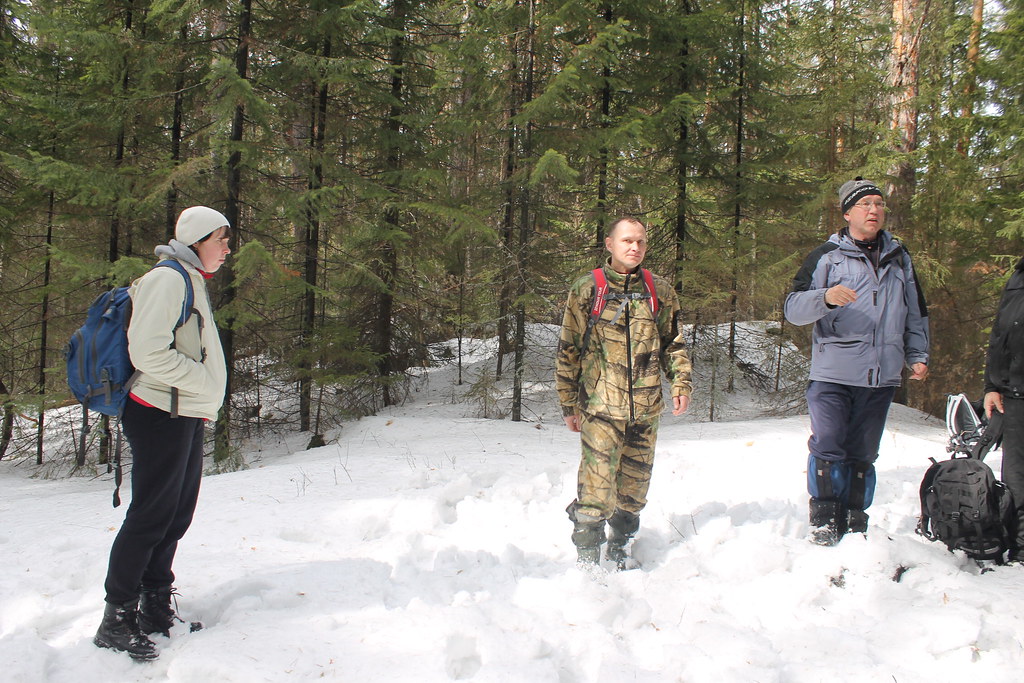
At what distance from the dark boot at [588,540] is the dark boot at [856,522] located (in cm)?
162

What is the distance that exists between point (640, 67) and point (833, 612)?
10438 millimetres

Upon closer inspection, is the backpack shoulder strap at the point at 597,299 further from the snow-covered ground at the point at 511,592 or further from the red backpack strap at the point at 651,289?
the snow-covered ground at the point at 511,592


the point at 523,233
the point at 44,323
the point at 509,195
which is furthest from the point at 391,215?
the point at 44,323

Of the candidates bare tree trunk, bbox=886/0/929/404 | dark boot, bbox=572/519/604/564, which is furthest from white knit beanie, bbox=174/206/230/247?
bare tree trunk, bbox=886/0/929/404

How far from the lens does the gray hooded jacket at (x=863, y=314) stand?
3.68 m

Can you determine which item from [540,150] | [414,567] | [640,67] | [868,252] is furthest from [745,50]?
[414,567]

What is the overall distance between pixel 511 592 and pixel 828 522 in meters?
2.08

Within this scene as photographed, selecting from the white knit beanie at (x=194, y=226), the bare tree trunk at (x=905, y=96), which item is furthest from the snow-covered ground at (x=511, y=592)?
the bare tree trunk at (x=905, y=96)

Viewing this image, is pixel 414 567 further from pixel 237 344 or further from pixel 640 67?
pixel 640 67

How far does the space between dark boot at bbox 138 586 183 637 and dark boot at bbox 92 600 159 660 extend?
0.13 metres

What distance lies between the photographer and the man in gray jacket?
3697 millimetres

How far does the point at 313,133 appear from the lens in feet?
36.7

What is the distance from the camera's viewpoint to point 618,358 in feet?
12.1

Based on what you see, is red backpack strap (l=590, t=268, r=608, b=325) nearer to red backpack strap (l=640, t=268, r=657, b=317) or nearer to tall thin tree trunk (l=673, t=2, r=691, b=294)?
red backpack strap (l=640, t=268, r=657, b=317)
